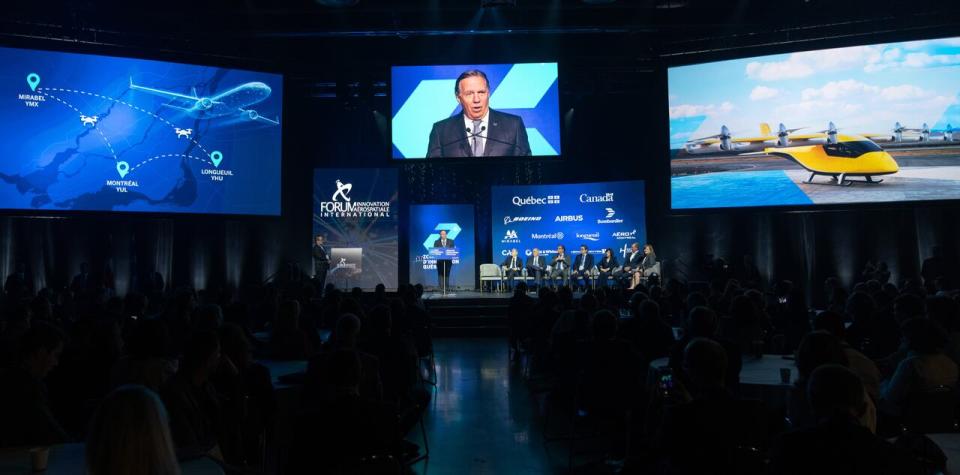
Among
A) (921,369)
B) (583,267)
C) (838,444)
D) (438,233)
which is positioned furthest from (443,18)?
(838,444)

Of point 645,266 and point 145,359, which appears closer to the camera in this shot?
point 145,359

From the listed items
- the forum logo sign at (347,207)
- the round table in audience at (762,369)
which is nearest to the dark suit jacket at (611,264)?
the forum logo sign at (347,207)

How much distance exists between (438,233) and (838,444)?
1401 cm

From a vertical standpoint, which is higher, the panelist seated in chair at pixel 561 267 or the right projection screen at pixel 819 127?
the right projection screen at pixel 819 127

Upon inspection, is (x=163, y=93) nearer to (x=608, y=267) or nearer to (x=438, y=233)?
(x=438, y=233)

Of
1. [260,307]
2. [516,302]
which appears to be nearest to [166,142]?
[260,307]

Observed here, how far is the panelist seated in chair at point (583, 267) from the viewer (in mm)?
15016

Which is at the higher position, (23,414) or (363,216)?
(363,216)

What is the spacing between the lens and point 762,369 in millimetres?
4559

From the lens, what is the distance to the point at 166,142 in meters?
12.2

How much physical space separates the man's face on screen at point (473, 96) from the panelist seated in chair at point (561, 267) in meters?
3.70

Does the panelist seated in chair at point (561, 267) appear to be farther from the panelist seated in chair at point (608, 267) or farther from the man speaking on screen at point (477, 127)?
the man speaking on screen at point (477, 127)

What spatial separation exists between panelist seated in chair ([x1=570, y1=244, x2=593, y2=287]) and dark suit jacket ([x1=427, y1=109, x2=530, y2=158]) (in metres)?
3.05

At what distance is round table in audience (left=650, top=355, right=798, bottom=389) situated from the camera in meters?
4.08
